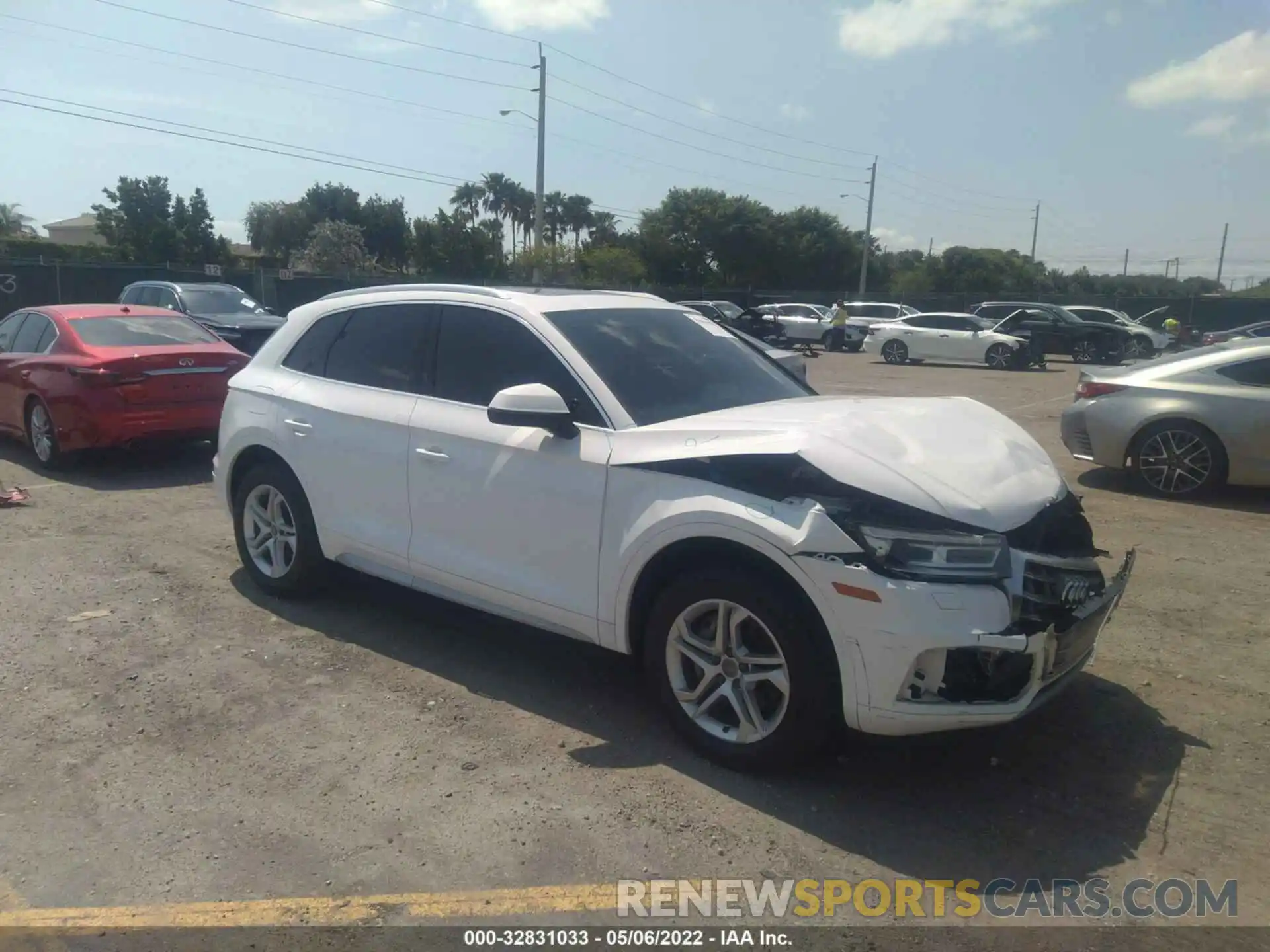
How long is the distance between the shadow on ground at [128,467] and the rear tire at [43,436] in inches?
4.0

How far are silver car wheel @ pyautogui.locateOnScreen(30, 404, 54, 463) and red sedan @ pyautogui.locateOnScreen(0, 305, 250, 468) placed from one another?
0.01m

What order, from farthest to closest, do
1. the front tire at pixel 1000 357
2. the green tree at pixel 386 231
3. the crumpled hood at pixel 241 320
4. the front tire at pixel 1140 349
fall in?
the green tree at pixel 386 231
the front tire at pixel 1140 349
the front tire at pixel 1000 357
the crumpled hood at pixel 241 320

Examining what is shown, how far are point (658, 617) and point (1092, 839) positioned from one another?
5.50 feet

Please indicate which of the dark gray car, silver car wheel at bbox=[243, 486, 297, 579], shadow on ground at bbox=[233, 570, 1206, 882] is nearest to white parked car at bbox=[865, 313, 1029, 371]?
the dark gray car

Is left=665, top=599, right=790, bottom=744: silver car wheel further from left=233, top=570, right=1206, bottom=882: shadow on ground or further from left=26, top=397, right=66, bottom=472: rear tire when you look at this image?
left=26, top=397, right=66, bottom=472: rear tire

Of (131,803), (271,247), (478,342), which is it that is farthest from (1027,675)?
(271,247)

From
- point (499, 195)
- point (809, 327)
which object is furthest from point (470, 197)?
point (809, 327)

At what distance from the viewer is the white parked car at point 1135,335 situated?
2920 centimetres

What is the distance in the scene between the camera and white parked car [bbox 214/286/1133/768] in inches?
133

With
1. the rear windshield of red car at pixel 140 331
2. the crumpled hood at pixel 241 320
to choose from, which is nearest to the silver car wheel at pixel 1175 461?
the rear windshield of red car at pixel 140 331

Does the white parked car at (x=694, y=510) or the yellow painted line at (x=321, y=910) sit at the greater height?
the white parked car at (x=694, y=510)

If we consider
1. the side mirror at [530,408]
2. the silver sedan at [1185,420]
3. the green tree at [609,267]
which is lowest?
the silver sedan at [1185,420]

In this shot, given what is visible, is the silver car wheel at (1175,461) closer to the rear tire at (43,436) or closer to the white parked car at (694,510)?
the white parked car at (694,510)

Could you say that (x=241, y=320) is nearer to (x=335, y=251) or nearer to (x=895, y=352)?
(x=895, y=352)
